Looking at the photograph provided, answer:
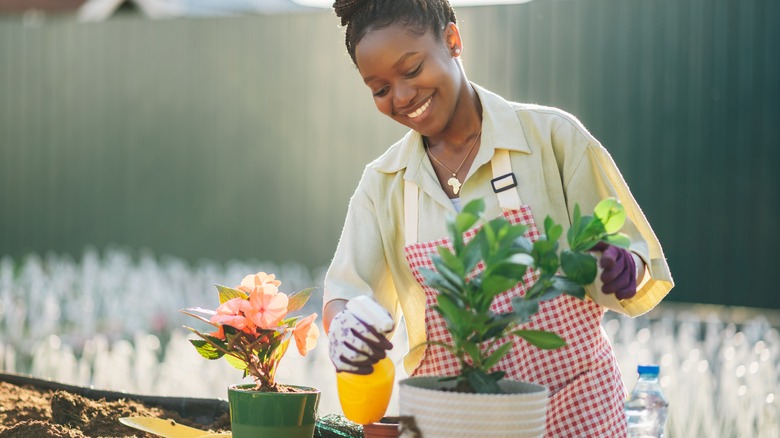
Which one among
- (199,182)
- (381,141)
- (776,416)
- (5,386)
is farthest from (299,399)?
(199,182)

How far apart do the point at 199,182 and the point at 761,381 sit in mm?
5570

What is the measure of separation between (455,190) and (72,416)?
0.94 meters

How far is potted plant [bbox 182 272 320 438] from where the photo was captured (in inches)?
62.6

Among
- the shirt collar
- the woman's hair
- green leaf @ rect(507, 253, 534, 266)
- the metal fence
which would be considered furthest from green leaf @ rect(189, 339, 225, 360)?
the metal fence

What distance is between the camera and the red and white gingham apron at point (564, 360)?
176 cm

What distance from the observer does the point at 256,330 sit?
5.42ft

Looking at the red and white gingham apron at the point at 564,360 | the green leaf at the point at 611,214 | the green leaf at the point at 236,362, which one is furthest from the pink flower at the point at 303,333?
the green leaf at the point at 611,214

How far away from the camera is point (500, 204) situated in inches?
69.2

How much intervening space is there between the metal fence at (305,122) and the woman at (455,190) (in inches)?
183

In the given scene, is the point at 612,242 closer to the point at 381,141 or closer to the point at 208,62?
the point at 381,141

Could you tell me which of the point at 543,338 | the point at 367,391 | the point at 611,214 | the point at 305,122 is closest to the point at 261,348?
the point at 367,391

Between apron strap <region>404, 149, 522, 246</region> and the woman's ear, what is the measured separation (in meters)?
0.18

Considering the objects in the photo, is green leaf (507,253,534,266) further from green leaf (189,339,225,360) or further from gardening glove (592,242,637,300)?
green leaf (189,339,225,360)

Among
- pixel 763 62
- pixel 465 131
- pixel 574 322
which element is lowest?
pixel 574 322
